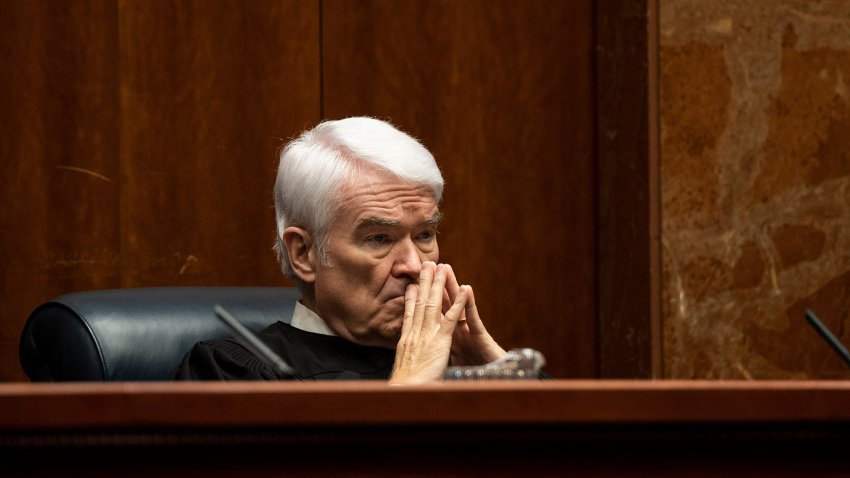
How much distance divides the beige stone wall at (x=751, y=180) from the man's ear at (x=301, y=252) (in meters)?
1.34

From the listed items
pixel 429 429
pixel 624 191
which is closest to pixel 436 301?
pixel 429 429

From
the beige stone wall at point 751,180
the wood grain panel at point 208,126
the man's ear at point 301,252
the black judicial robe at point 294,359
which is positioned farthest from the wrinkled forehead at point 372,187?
the beige stone wall at point 751,180

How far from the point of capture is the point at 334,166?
2.07 meters

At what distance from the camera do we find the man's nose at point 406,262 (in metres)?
2.07

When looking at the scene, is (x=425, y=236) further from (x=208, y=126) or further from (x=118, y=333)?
(x=208, y=126)

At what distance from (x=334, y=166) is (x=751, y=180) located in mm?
1516

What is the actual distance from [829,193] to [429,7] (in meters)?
1.26

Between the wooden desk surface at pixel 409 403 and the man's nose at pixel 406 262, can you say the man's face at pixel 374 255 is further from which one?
the wooden desk surface at pixel 409 403

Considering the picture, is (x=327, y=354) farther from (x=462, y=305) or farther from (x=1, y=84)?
(x=1, y=84)

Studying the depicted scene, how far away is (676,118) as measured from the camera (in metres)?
3.13

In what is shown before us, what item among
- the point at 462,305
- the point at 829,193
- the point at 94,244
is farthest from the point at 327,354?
the point at 829,193

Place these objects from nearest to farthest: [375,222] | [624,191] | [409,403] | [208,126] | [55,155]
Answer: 1. [409,403]
2. [375,222]
3. [55,155]
4. [208,126]
5. [624,191]

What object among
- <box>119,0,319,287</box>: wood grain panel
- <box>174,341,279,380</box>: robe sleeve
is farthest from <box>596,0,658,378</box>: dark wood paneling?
<box>174,341,279,380</box>: robe sleeve

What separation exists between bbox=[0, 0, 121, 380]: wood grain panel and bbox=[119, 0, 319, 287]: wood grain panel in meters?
0.05
